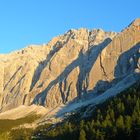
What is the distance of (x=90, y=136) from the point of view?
587 feet

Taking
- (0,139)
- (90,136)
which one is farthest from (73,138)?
(0,139)

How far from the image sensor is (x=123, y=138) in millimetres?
159500

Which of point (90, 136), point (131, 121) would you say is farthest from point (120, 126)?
point (90, 136)

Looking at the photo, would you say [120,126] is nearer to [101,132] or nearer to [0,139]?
[101,132]

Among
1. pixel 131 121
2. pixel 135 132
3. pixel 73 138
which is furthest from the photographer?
pixel 73 138

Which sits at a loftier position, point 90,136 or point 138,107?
point 138,107

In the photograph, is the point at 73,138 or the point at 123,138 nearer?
the point at 123,138

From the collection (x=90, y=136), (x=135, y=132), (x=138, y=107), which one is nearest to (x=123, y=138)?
(x=135, y=132)

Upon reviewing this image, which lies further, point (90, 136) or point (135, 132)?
point (90, 136)

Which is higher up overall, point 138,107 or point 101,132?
point 138,107

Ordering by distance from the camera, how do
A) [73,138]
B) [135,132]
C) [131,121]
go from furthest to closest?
1. [73,138]
2. [131,121]
3. [135,132]

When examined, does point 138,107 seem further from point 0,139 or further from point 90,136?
point 0,139

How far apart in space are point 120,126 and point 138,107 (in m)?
34.7

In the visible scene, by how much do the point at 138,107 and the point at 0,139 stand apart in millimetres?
60486
